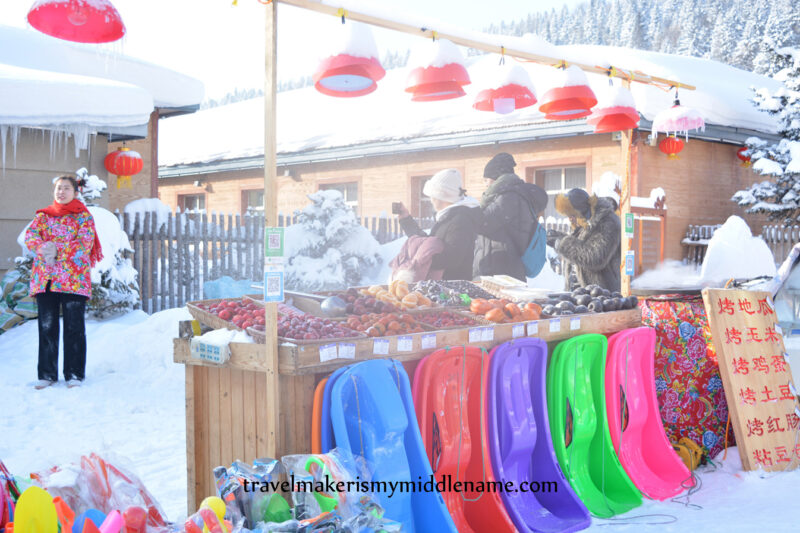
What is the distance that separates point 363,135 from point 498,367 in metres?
13.4

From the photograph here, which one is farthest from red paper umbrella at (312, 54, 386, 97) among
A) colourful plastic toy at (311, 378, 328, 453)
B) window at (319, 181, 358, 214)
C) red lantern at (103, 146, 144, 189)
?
window at (319, 181, 358, 214)

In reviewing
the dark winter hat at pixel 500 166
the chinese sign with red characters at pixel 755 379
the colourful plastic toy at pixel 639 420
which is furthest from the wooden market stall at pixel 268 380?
the dark winter hat at pixel 500 166

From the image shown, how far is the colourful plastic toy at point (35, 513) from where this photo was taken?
1.84 metres

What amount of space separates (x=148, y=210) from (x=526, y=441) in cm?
811

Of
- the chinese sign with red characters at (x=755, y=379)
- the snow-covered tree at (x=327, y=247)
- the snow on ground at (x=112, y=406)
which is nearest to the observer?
the snow on ground at (x=112, y=406)

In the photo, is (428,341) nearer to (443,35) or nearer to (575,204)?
(443,35)

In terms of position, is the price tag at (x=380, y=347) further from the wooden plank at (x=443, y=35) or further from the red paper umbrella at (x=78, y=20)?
the red paper umbrella at (x=78, y=20)

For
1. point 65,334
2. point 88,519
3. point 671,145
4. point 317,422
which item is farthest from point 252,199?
point 88,519

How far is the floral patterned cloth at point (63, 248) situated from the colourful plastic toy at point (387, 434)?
4.03m

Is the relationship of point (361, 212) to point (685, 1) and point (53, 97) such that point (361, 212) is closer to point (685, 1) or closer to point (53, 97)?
point (53, 97)

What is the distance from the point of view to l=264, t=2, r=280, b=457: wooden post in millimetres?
2992

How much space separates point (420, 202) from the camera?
1587 cm

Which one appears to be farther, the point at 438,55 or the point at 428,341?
the point at 438,55

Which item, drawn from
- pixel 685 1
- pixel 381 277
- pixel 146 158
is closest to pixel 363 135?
pixel 146 158
